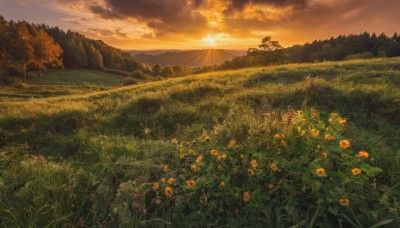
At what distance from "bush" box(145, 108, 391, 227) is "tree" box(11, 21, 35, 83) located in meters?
47.6

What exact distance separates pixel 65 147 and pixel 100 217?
3.36 meters

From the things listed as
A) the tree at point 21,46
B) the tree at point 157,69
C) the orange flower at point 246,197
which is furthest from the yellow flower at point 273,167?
the tree at point 157,69

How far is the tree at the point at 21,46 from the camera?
3806 cm

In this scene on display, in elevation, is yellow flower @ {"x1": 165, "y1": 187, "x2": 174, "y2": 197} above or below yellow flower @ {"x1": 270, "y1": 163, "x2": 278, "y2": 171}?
below

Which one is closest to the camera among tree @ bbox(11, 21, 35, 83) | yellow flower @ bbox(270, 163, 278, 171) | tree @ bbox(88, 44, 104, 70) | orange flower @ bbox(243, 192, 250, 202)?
orange flower @ bbox(243, 192, 250, 202)

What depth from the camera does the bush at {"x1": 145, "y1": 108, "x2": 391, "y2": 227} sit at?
237 centimetres

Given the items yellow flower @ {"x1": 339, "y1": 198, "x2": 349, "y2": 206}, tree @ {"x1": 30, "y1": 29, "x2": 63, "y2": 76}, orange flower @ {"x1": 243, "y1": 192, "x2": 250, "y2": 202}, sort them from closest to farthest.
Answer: yellow flower @ {"x1": 339, "y1": 198, "x2": 349, "y2": 206}, orange flower @ {"x1": 243, "y1": 192, "x2": 250, "y2": 202}, tree @ {"x1": 30, "y1": 29, "x2": 63, "y2": 76}

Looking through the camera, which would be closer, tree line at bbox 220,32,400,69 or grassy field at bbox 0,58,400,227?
grassy field at bbox 0,58,400,227

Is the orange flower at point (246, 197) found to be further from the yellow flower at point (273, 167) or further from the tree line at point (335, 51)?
the tree line at point (335, 51)

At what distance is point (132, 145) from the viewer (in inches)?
185

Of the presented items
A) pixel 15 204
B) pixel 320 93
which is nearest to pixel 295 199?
pixel 15 204

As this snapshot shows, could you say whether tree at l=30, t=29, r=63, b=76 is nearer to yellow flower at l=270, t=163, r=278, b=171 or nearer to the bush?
the bush

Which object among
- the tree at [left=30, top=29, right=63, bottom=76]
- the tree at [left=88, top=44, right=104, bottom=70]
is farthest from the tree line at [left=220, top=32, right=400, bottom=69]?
the tree at [left=88, top=44, right=104, bottom=70]

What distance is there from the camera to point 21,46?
38.3 m
